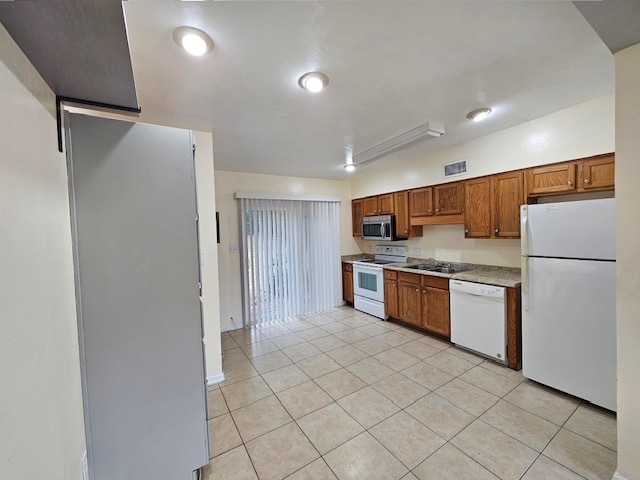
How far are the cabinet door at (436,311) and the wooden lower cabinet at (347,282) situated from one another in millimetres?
1628

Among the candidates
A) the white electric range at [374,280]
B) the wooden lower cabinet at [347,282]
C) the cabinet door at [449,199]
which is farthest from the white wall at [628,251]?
the wooden lower cabinet at [347,282]

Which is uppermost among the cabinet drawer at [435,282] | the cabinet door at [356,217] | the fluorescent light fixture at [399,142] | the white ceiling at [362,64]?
the white ceiling at [362,64]

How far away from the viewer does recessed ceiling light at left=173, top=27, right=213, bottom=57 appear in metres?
1.29

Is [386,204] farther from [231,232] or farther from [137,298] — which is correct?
[137,298]

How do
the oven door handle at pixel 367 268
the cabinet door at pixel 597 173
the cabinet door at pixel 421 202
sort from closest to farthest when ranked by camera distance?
the cabinet door at pixel 597 173
the cabinet door at pixel 421 202
the oven door handle at pixel 367 268

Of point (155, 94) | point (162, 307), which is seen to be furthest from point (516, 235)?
point (155, 94)

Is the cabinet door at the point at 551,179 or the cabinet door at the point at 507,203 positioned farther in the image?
the cabinet door at the point at 507,203

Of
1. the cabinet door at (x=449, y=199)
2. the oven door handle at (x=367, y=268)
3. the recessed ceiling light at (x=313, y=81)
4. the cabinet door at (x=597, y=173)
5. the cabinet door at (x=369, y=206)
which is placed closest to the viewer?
the recessed ceiling light at (x=313, y=81)

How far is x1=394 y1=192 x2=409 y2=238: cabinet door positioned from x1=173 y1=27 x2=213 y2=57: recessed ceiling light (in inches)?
129

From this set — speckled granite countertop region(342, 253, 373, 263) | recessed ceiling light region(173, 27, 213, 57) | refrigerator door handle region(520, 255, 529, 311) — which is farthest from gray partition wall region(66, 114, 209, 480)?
speckled granite countertop region(342, 253, 373, 263)

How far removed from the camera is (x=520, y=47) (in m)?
1.51

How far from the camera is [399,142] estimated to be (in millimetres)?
2826

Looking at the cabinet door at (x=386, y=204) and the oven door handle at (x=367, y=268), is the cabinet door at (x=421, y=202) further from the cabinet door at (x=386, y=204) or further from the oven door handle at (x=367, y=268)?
the oven door handle at (x=367, y=268)

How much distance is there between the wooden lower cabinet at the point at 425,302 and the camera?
321 centimetres
